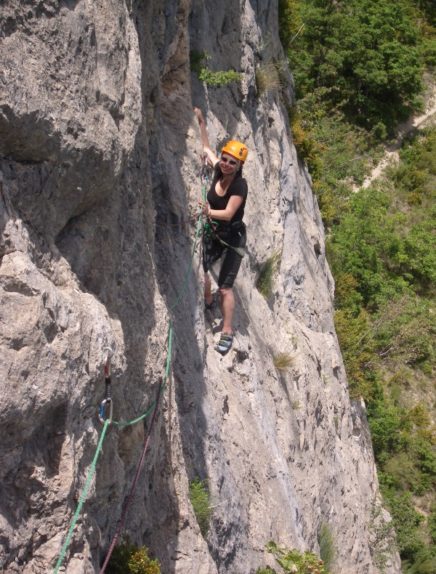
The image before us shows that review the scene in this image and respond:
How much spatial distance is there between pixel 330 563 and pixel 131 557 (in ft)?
21.7

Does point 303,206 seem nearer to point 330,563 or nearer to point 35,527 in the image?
point 330,563

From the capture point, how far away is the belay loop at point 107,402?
4148 mm

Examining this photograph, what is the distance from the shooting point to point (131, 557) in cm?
448

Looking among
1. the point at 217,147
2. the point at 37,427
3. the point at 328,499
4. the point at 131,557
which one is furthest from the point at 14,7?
the point at 328,499

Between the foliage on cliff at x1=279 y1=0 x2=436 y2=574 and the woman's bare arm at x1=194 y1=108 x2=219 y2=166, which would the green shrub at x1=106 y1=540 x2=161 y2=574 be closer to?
the woman's bare arm at x1=194 y1=108 x2=219 y2=166

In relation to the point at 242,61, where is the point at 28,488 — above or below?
below

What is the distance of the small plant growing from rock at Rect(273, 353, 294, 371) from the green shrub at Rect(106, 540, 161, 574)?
511cm

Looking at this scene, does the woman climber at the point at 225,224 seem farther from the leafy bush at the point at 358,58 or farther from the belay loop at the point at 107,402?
A: the leafy bush at the point at 358,58

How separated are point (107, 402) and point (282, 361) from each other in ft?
18.2

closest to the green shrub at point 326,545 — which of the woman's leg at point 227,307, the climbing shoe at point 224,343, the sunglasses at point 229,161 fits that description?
the climbing shoe at point 224,343

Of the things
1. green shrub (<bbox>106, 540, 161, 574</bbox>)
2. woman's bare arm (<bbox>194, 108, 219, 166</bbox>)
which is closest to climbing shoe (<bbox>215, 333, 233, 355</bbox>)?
woman's bare arm (<bbox>194, 108, 219, 166</bbox>)

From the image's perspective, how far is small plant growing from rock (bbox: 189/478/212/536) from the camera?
5.89 m

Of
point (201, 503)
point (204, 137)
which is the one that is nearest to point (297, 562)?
point (201, 503)

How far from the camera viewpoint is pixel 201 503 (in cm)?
591
